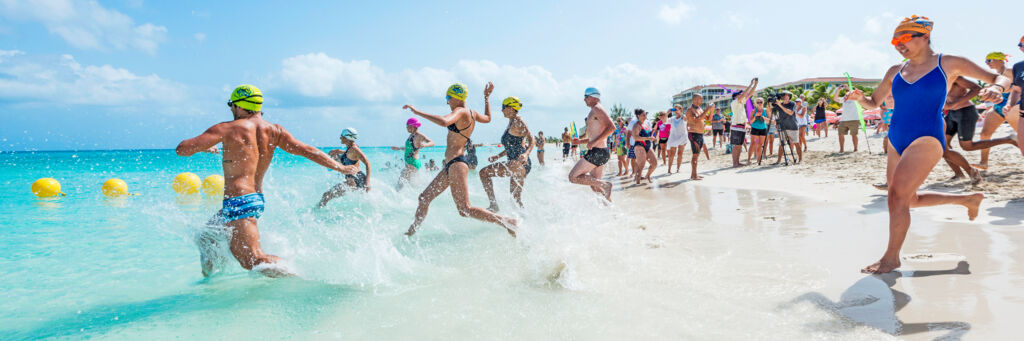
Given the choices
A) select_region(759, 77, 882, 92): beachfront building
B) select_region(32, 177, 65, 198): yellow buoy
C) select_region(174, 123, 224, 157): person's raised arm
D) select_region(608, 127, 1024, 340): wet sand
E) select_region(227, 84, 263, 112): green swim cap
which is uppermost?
select_region(759, 77, 882, 92): beachfront building

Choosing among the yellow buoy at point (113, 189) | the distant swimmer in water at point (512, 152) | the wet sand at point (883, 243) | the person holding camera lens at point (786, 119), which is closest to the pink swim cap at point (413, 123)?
the distant swimmer in water at point (512, 152)

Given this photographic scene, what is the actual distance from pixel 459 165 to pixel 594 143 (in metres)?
2.05

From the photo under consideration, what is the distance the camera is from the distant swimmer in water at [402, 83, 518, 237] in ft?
16.1

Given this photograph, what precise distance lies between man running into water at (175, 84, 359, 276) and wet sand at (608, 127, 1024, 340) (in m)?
3.56

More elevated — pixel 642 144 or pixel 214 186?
pixel 642 144

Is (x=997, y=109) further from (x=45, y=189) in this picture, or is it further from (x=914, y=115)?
(x=45, y=189)

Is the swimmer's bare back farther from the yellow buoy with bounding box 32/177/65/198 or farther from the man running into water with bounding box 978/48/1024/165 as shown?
the yellow buoy with bounding box 32/177/65/198

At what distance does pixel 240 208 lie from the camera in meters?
3.45

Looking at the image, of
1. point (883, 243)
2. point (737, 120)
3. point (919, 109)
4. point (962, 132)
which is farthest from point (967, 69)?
point (737, 120)

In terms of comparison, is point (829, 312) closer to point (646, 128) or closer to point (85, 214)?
point (646, 128)

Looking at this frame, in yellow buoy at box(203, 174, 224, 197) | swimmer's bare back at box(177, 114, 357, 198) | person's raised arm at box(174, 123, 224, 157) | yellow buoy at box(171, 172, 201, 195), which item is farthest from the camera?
yellow buoy at box(171, 172, 201, 195)

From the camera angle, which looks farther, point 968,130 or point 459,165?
point 968,130

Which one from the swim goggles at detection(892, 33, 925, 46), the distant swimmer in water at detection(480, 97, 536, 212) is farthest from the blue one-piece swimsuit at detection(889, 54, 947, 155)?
the distant swimmer in water at detection(480, 97, 536, 212)

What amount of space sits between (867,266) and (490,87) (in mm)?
4053
